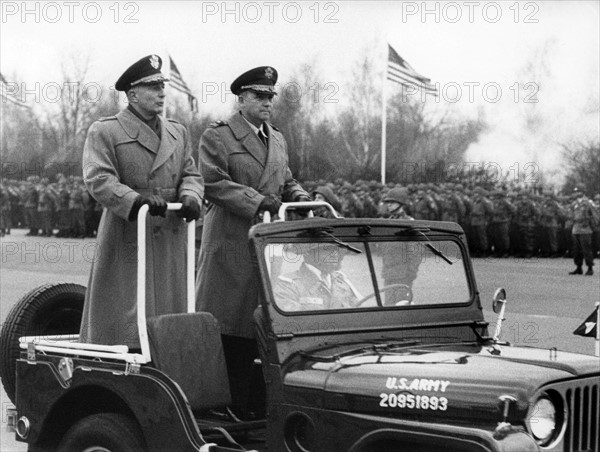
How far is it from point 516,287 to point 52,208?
21865mm

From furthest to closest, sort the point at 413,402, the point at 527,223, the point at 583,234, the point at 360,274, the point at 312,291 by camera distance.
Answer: the point at 527,223 → the point at 583,234 → the point at 360,274 → the point at 312,291 → the point at 413,402

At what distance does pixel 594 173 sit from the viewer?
41.5 m

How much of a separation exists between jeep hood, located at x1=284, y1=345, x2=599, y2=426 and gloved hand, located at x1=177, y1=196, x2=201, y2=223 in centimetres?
113

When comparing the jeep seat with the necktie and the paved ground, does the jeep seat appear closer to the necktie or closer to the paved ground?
the necktie

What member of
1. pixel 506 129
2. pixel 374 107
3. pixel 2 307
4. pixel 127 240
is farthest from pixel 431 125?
pixel 127 240

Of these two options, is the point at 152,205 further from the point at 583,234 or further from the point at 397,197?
the point at 583,234

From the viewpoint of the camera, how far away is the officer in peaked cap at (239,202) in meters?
5.86

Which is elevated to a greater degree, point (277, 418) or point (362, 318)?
point (362, 318)

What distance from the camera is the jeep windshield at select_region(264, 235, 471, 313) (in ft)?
16.3

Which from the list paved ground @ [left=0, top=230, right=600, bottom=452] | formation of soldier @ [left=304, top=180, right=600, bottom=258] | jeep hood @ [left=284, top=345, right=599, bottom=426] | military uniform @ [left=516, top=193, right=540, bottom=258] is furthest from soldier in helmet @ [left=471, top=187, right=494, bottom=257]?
jeep hood @ [left=284, top=345, right=599, bottom=426]

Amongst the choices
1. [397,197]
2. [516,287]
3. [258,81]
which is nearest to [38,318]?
[258,81]

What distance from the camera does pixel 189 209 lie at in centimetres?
554

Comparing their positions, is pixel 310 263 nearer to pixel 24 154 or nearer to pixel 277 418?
pixel 277 418

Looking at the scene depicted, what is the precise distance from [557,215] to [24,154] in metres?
26.4
